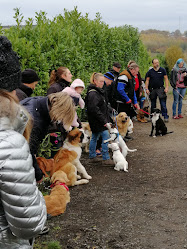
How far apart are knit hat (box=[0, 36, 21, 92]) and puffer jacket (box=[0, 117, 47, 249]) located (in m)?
0.25

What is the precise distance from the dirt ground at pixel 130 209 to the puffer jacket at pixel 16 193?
8.62 feet

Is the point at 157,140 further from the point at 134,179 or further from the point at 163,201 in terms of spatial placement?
the point at 163,201

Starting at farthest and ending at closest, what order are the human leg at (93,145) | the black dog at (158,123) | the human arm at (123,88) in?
1. the black dog at (158,123)
2. the human arm at (123,88)
3. the human leg at (93,145)

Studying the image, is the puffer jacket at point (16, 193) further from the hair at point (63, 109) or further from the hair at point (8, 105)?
the hair at point (63, 109)

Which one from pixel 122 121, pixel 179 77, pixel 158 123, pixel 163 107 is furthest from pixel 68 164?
pixel 179 77

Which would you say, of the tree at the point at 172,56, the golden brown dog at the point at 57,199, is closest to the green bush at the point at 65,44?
the golden brown dog at the point at 57,199

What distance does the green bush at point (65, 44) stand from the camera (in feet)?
21.8

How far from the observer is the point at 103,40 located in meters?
12.0

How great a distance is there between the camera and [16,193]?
1709mm

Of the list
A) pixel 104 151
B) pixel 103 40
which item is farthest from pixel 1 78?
pixel 103 40

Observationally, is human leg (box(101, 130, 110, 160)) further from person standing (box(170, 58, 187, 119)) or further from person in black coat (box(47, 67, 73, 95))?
person standing (box(170, 58, 187, 119))

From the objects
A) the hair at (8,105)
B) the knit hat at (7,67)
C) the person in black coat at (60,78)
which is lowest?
the person in black coat at (60,78)

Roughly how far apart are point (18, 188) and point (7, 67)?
671mm

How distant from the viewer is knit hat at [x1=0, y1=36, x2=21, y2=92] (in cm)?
189
